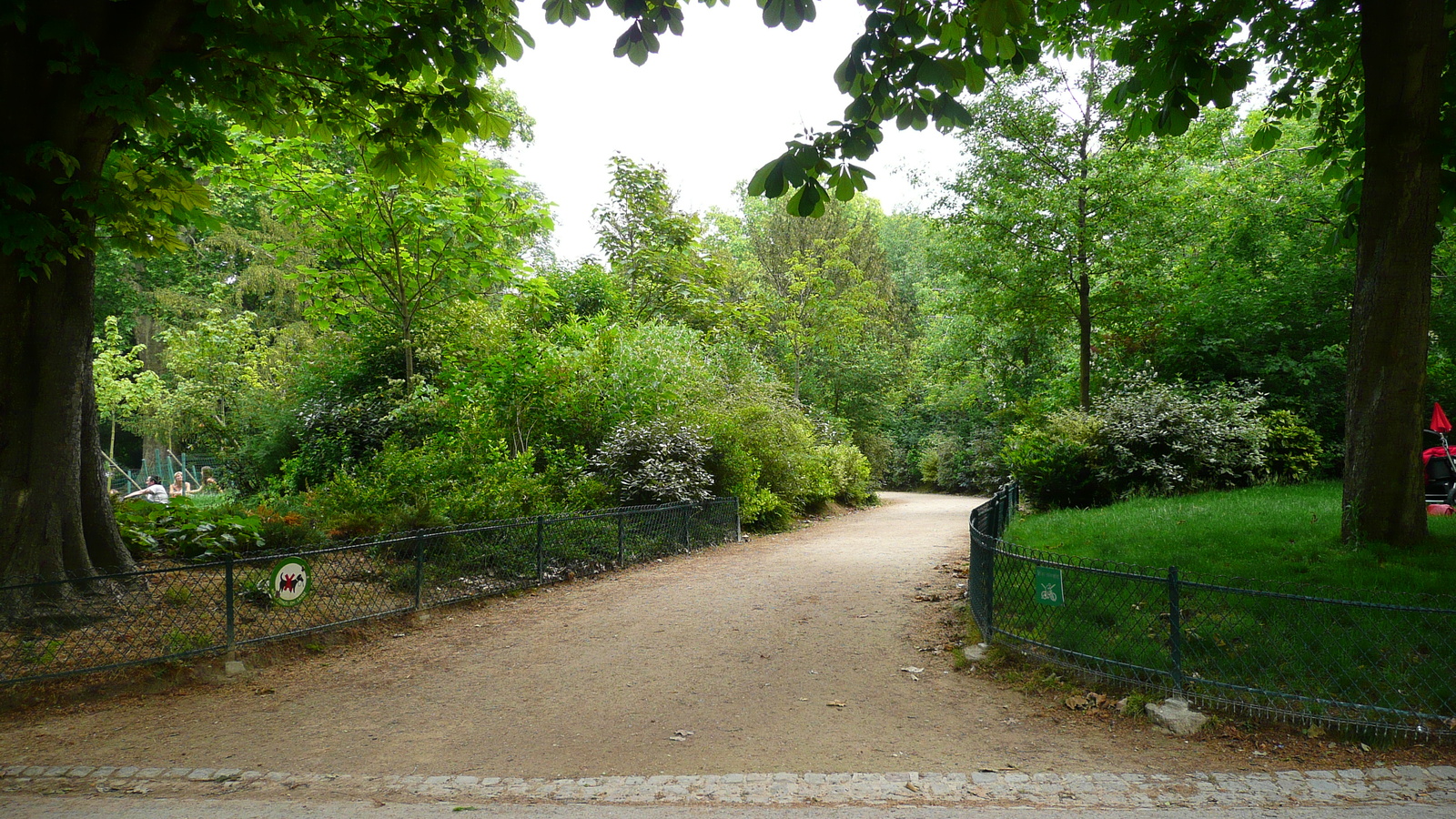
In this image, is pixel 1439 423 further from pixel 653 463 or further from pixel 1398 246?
pixel 653 463

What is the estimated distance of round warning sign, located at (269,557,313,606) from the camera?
21.7 feet

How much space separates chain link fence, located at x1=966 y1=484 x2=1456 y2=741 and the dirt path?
0.56 m

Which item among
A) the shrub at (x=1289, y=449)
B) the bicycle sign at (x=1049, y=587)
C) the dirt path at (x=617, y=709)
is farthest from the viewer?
the shrub at (x=1289, y=449)

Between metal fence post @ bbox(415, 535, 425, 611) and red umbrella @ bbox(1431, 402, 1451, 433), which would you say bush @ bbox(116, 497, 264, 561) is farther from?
red umbrella @ bbox(1431, 402, 1451, 433)

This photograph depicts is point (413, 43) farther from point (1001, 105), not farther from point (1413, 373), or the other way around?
point (1001, 105)

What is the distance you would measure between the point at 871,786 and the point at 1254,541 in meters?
5.61

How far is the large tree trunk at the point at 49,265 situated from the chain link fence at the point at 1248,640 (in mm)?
7872

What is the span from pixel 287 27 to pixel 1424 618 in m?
9.12

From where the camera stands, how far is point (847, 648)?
683 cm

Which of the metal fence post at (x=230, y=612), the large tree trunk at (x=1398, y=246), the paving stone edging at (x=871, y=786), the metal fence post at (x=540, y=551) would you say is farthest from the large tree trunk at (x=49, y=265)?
the large tree trunk at (x=1398, y=246)

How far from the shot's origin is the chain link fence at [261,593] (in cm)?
588

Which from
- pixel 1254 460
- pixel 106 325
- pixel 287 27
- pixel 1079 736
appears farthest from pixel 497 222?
pixel 106 325

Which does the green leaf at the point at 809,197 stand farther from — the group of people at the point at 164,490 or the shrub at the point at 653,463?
the group of people at the point at 164,490

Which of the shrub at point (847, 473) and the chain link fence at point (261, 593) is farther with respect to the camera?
the shrub at point (847, 473)
